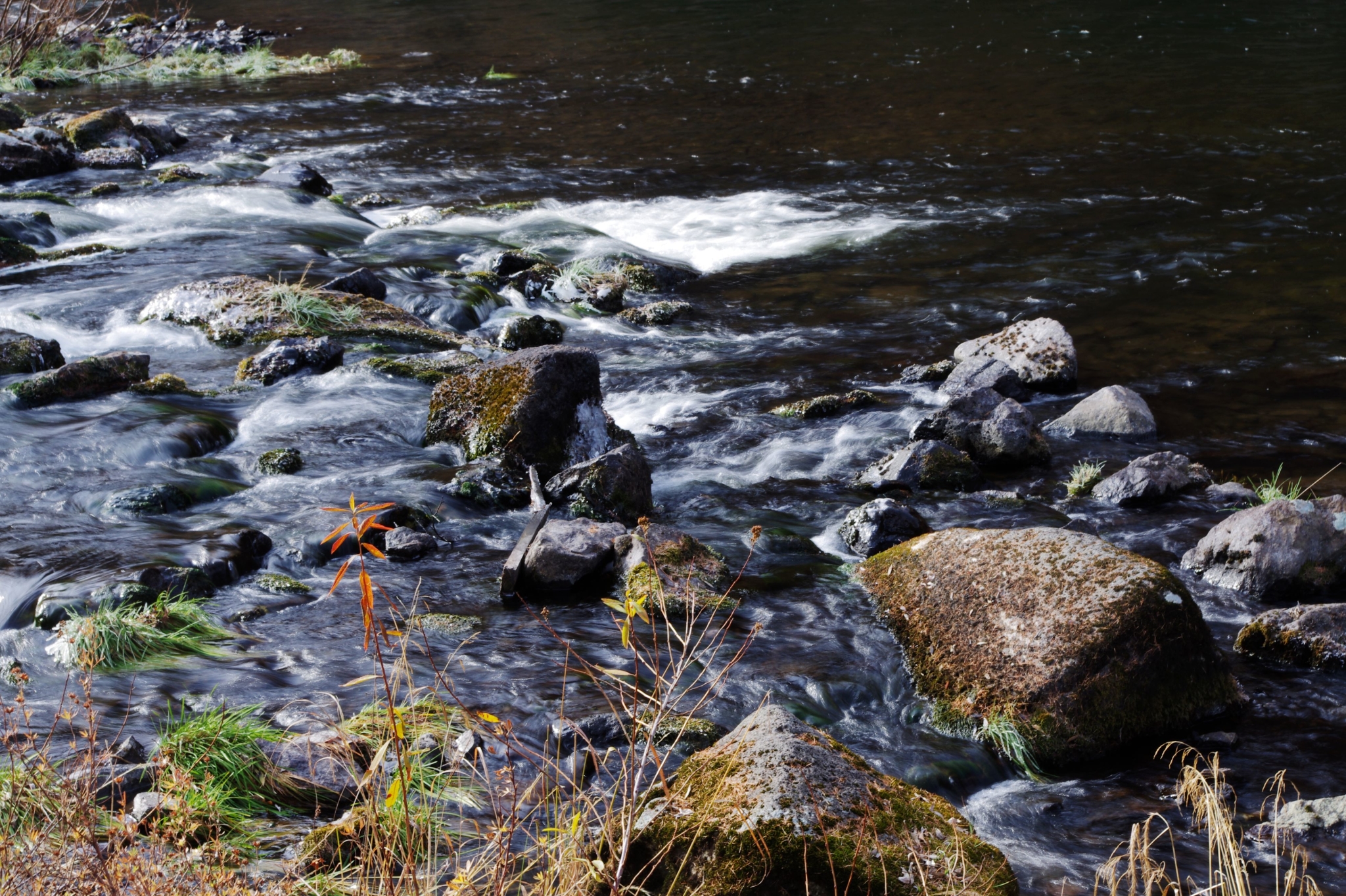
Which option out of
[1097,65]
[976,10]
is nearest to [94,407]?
[1097,65]

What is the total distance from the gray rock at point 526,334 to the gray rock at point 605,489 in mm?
3356

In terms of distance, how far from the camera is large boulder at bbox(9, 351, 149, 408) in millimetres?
8562

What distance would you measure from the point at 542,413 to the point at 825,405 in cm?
264

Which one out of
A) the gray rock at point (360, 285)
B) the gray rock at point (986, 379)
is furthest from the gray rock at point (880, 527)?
the gray rock at point (360, 285)

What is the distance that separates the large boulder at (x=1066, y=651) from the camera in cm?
500

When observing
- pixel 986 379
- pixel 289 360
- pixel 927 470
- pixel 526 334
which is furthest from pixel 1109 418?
pixel 289 360

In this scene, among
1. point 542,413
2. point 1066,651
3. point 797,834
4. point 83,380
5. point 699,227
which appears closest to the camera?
point 797,834

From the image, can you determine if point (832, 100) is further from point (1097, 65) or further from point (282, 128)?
point (282, 128)

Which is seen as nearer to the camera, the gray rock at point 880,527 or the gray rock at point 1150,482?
the gray rock at point 880,527

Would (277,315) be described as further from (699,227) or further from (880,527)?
(880,527)

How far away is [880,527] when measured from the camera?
23.0ft

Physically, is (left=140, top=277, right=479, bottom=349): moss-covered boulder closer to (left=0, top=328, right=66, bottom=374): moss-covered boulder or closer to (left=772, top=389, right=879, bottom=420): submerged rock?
(left=0, top=328, right=66, bottom=374): moss-covered boulder

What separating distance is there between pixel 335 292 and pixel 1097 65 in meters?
18.4

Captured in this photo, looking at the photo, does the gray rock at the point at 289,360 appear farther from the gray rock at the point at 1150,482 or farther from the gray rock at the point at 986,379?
the gray rock at the point at 1150,482
